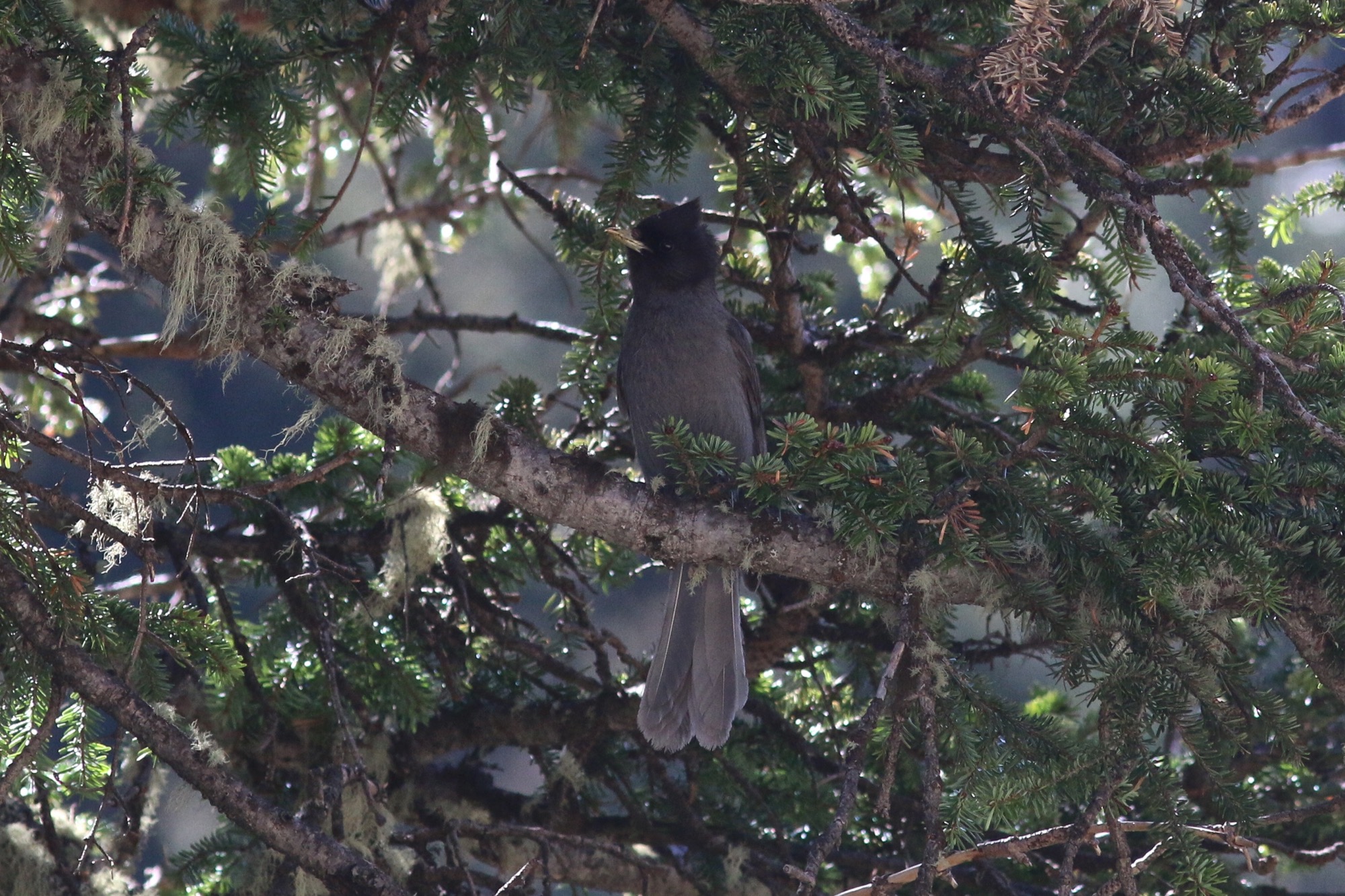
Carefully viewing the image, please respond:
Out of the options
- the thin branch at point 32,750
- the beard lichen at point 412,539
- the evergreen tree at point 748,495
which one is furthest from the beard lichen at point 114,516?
the beard lichen at point 412,539

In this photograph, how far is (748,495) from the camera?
2701 mm

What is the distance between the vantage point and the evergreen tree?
239cm

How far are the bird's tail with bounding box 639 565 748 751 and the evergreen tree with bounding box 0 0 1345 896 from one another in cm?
21

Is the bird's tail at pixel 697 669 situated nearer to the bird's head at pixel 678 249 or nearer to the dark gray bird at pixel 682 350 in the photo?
the dark gray bird at pixel 682 350

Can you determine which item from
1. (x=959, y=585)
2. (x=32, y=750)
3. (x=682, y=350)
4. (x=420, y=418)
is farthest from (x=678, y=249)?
(x=32, y=750)

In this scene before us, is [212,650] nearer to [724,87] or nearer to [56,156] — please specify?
[56,156]

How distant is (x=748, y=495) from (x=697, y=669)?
889 millimetres

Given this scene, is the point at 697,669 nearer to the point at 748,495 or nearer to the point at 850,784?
the point at 748,495

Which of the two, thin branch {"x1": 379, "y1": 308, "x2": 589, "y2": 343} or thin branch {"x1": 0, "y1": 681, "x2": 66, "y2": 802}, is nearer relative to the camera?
thin branch {"x1": 0, "y1": 681, "x2": 66, "y2": 802}

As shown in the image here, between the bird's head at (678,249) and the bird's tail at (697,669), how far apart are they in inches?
46.8

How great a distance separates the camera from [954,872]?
132 inches

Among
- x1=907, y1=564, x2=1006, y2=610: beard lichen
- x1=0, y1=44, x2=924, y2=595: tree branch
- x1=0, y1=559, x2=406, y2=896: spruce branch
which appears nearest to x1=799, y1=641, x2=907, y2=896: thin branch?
x1=907, y1=564, x2=1006, y2=610: beard lichen

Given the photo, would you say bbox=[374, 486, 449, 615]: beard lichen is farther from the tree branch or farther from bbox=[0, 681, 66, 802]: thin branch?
bbox=[0, 681, 66, 802]: thin branch

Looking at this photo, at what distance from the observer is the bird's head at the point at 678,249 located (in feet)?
13.5
